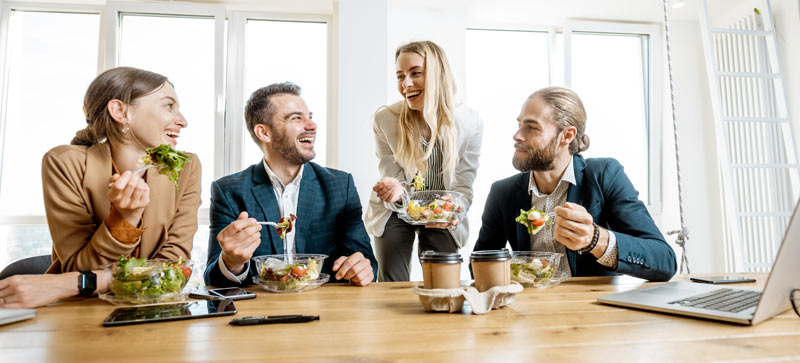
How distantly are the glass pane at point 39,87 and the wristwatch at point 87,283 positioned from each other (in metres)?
3.46

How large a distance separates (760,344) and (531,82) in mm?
4273

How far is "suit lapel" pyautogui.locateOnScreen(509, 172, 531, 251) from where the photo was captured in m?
1.96

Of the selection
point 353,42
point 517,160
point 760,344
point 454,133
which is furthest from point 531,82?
point 760,344

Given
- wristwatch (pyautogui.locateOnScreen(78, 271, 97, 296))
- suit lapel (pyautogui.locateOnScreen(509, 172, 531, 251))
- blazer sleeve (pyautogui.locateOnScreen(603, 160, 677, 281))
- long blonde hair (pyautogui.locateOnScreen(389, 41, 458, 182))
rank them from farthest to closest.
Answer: long blonde hair (pyautogui.locateOnScreen(389, 41, 458, 182)) → suit lapel (pyautogui.locateOnScreen(509, 172, 531, 251)) → blazer sleeve (pyautogui.locateOnScreen(603, 160, 677, 281)) → wristwatch (pyautogui.locateOnScreen(78, 271, 97, 296))

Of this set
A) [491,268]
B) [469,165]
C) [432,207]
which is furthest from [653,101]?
[491,268]

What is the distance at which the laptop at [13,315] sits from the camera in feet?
3.24

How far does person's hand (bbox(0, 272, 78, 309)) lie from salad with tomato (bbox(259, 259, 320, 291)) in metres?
0.48

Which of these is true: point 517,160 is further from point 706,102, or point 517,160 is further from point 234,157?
point 706,102

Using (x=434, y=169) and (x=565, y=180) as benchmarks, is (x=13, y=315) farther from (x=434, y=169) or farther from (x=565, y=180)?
(x=434, y=169)

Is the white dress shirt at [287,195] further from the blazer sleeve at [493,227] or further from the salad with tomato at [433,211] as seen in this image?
the blazer sleeve at [493,227]

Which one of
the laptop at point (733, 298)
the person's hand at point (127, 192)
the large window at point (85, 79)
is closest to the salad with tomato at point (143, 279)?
the person's hand at point (127, 192)

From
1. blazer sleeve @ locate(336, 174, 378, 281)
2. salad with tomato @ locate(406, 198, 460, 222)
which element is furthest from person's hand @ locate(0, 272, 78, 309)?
salad with tomato @ locate(406, 198, 460, 222)

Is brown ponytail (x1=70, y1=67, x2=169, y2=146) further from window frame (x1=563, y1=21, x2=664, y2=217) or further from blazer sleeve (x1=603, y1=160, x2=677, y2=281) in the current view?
window frame (x1=563, y1=21, x2=664, y2=217)

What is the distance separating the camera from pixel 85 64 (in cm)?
418
